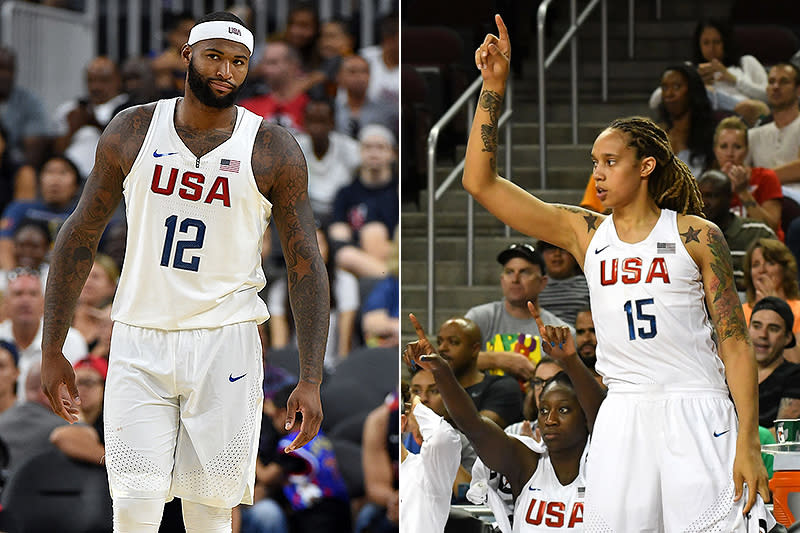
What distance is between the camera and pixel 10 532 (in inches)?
233

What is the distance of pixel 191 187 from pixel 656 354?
1368mm

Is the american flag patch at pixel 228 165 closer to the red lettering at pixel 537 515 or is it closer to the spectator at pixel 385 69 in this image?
the red lettering at pixel 537 515

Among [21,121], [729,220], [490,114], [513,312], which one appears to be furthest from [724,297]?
[21,121]

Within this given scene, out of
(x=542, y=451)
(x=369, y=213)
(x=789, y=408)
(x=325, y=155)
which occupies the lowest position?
(x=542, y=451)

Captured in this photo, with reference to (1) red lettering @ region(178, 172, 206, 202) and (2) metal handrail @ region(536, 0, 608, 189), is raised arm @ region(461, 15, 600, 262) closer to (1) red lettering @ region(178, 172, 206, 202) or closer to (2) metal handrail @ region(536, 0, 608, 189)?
(1) red lettering @ region(178, 172, 206, 202)

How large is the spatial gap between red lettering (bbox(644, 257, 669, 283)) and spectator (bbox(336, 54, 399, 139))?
4547 millimetres

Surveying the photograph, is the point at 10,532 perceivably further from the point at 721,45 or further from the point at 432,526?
the point at 721,45

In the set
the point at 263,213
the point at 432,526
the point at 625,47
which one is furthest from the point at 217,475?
the point at 625,47

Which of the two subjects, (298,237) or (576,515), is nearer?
(298,237)

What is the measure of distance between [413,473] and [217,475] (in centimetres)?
155

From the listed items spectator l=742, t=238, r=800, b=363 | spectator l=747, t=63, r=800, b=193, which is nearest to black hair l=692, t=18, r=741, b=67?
spectator l=747, t=63, r=800, b=193

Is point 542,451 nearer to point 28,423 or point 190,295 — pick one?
point 190,295

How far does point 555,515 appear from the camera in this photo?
14.2 ft

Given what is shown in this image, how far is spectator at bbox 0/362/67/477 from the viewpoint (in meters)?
6.65
